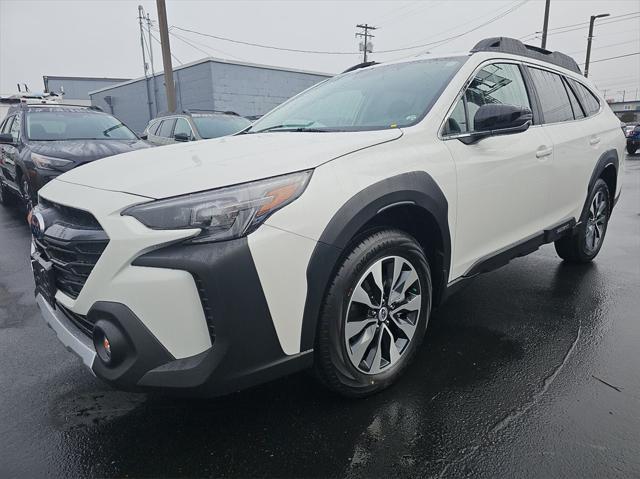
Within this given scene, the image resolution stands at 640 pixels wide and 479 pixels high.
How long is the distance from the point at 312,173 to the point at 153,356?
0.95 m

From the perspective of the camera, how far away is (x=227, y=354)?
1.75 meters

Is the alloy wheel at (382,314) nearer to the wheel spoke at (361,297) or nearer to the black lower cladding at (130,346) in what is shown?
the wheel spoke at (361,297)

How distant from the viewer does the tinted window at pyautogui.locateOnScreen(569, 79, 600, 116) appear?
4.13m

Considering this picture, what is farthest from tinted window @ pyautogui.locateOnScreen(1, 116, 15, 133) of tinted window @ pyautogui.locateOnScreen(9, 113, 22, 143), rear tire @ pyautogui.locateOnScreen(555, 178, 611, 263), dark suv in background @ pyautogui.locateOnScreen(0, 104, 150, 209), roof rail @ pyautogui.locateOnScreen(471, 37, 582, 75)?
rear tire @ pyautogui.locateOnScreen(555, 178, 611, 263)

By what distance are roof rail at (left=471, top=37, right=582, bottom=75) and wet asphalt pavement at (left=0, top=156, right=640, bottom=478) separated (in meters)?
1.93

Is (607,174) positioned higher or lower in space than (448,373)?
higher

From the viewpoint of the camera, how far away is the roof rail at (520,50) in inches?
125

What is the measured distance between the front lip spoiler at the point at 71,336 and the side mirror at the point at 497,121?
7.07ft

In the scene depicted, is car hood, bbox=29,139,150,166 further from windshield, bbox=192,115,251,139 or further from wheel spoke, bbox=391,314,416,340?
wheel spoke, bbox=391,314,416,340

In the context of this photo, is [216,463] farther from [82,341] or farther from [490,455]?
[490,455]

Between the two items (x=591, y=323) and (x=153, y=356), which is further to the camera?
(x=591, y=323)

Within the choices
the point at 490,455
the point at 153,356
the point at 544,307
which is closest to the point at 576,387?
the point at 490,455

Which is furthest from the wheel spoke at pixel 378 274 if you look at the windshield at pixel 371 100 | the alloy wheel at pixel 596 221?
the alloy wheel at pixel 596 221

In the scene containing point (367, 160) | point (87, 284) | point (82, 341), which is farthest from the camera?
point (367, 160)
